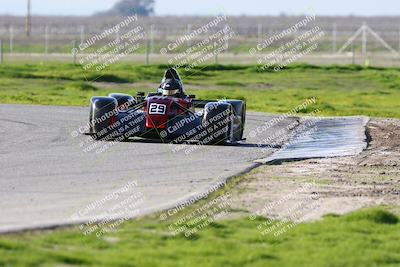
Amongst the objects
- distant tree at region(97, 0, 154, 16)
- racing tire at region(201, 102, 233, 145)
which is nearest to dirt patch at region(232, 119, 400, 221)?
racing tire at region(201, 102, 233, 145)

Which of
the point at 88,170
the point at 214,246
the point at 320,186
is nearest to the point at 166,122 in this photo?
the point at 88,170

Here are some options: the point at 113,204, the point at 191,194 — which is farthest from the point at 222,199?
the point at 113,204

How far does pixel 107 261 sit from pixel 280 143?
11.3 m

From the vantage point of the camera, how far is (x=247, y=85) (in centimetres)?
4025

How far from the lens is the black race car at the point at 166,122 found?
18828 mm

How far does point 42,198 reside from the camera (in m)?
11.9

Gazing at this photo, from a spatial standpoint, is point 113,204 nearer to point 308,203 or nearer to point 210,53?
point 308,203

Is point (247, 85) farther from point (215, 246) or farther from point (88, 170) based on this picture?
point (215, 246)

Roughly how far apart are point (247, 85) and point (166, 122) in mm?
21597

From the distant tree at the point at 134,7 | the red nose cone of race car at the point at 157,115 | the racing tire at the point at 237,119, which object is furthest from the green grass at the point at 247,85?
the red nose cone of race car at the point at 157,115

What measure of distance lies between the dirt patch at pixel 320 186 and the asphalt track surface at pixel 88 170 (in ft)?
1.84

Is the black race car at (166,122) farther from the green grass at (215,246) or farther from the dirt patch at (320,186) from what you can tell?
the green grass at (215,246)

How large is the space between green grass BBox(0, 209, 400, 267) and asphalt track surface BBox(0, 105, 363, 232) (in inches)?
22.0

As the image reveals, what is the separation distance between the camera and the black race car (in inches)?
741
